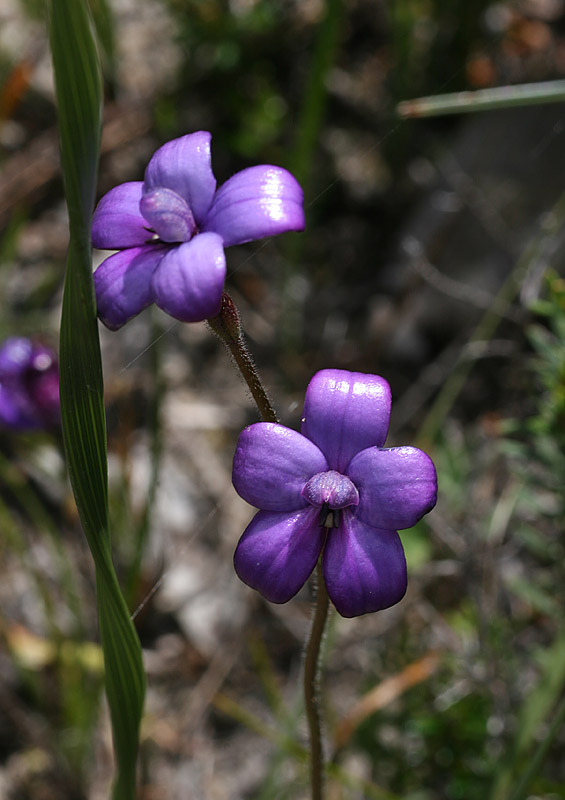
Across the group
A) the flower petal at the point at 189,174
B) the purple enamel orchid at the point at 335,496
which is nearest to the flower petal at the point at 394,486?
the purple enamel orchid at the point at 335,496

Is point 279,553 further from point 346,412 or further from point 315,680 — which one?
point 315,680

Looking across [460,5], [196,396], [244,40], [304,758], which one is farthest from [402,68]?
[304,758]

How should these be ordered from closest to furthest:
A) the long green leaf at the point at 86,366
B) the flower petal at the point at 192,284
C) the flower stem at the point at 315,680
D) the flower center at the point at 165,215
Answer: the long green leaf at the point at 86,366 → the flower petal at the point at 192,284 → the flower center at the point at 165,215 → the flower stem at the point at 315,680

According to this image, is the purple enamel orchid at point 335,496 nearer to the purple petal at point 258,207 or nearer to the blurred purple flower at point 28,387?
the purple petal at point 258,207

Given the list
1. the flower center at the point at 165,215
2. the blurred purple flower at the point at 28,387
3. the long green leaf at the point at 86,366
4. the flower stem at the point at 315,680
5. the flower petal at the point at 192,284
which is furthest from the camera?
the blurred purple flower at the point at 28,387

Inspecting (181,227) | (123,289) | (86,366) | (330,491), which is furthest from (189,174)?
(330,491)

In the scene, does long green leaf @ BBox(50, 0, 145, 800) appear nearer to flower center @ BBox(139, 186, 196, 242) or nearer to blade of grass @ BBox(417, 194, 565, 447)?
flower center @ BBox(139, 186, 196, 242)

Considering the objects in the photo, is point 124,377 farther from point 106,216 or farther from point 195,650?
point 106,216

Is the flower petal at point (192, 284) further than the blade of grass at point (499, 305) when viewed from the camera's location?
No
